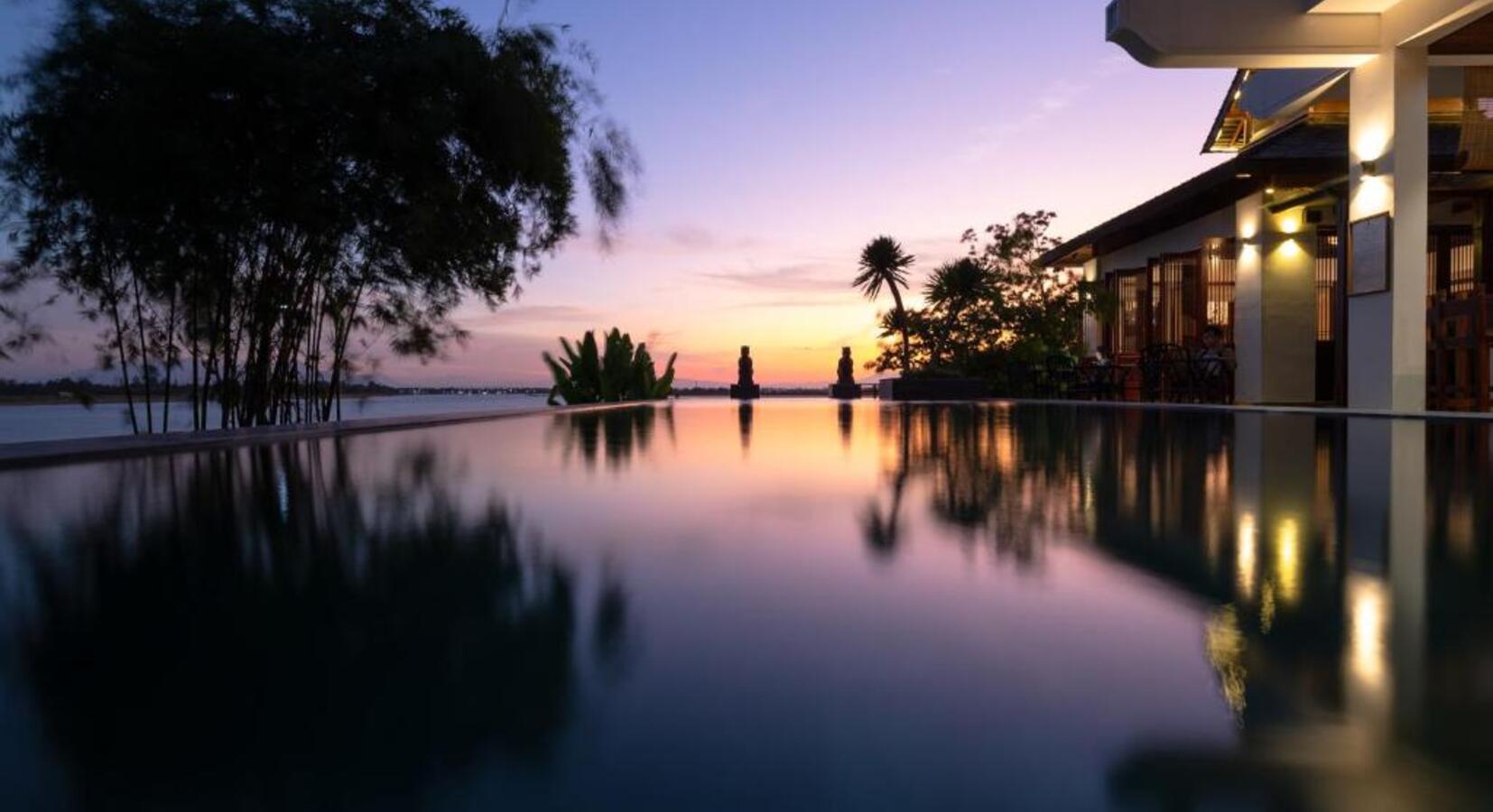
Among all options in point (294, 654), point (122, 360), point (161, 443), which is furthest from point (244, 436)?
point (294, 654)

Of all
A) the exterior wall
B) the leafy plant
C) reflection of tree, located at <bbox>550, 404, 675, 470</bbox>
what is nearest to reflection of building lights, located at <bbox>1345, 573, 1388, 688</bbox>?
reflection of tree, located at <bbox>550, 404, 675, 470</bbox>

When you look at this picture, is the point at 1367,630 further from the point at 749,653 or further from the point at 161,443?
the point at 161,443

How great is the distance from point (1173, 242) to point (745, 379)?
29.9 ft

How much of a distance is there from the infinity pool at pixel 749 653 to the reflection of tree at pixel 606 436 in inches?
68.8

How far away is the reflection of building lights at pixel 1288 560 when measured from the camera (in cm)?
162

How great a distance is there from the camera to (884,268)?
795 inches

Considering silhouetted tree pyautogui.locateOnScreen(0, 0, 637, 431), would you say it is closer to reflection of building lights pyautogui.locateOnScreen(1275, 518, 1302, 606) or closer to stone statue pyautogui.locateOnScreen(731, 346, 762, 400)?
reflection of building lights pyautogui.locateOnScreen(1275, 518, 1302, 606)

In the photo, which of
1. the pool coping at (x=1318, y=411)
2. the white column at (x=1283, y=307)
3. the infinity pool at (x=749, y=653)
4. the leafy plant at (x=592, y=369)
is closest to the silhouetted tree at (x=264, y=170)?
the infinity pool at (x=749, y=653)

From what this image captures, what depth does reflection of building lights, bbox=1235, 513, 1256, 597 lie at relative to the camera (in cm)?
166

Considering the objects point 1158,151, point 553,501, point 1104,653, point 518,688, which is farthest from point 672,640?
point 1158,151

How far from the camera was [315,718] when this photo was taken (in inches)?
40.6

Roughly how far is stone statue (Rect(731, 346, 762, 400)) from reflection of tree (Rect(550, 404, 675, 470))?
10432mm

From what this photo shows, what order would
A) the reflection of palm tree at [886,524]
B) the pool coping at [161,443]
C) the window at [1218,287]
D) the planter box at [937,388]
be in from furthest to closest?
the planter box at [937,388] → the window at [1218,287] → the pool coping at [161,443] → the reflection of palm tree at [886,524]

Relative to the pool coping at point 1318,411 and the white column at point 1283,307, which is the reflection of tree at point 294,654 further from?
the white column at point 1283,307
